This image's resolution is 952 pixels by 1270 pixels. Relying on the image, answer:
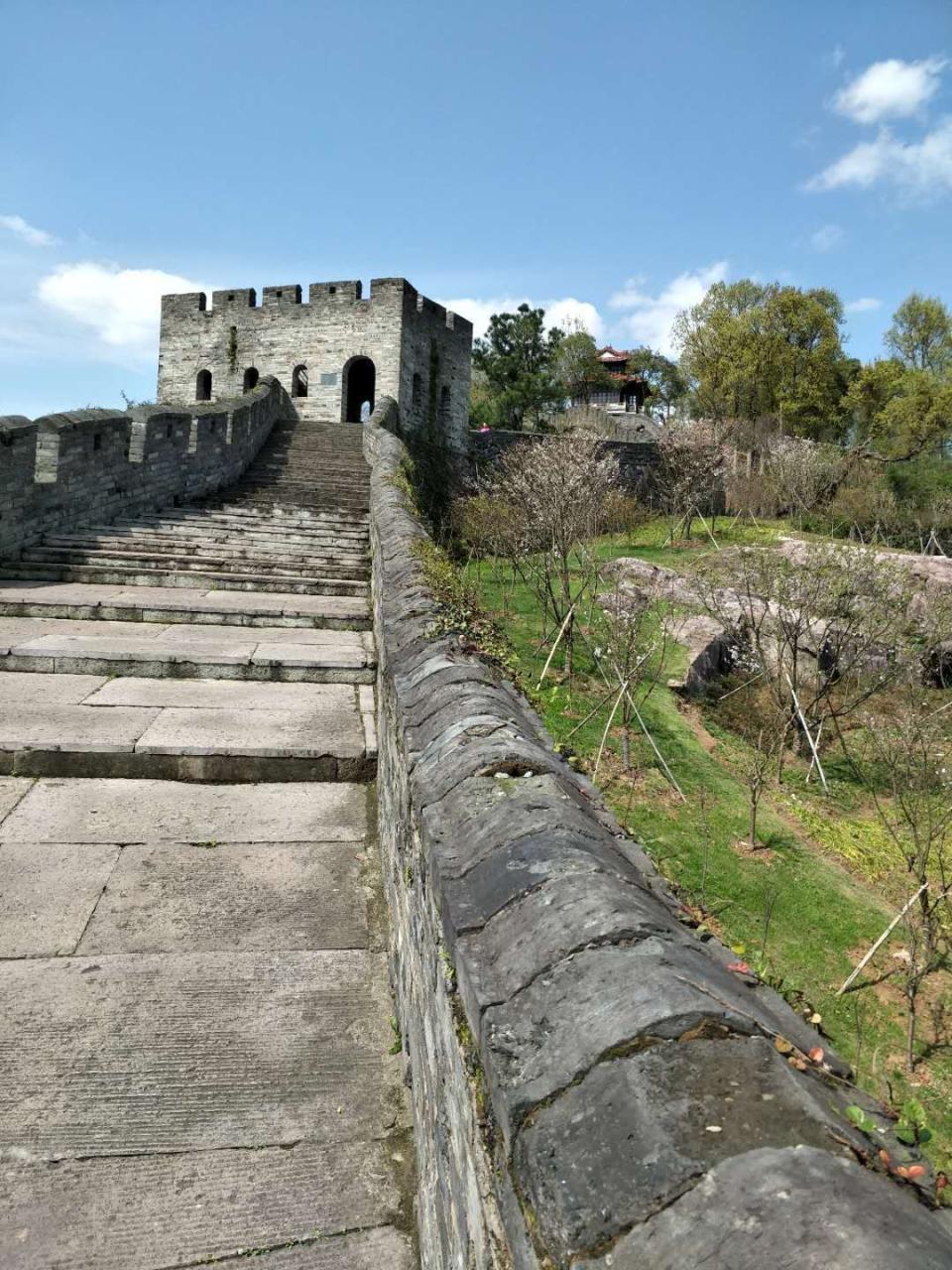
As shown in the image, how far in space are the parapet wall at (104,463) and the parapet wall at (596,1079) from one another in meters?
8.20

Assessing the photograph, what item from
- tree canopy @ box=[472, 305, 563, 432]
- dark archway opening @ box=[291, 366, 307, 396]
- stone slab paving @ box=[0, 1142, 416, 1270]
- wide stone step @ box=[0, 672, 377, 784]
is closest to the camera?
stone slab paving @ box=[0, 1142, 416, 1270]

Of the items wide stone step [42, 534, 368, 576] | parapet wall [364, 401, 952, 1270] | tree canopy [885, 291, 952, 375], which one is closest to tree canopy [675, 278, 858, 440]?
tree canopy [885, 291, 952, 375]

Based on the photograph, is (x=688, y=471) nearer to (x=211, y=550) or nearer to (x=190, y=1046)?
(x=211, y=550)

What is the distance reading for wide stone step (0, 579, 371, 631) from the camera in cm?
693

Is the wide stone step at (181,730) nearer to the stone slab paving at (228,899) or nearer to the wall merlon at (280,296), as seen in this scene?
the stone slab paving at (228,899)

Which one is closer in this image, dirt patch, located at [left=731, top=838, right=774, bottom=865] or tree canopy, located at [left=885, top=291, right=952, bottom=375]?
dirt patch, located at [left=731, top=838, right=774, bottom=865]

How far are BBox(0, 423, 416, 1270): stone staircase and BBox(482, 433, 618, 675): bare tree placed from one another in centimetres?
613

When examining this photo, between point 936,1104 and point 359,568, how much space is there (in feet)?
23.9

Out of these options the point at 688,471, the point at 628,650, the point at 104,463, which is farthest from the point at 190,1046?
the point at 688,471

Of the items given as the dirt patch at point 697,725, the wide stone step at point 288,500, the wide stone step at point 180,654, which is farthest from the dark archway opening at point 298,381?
the wide stone step at point 180,654

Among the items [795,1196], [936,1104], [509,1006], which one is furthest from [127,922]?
[936,1104]

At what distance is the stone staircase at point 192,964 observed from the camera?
2014 mm

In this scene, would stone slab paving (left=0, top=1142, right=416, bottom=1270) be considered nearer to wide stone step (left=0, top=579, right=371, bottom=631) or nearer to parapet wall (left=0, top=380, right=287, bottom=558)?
wide stone step (left=0, top=579, right=371, bottom=631)

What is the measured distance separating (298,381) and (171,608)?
21.3 meters
